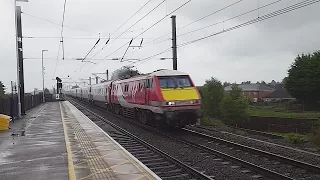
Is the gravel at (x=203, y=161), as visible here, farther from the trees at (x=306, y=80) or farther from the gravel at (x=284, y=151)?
the trees at (x=306, y=80)

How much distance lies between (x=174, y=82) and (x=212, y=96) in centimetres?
4139

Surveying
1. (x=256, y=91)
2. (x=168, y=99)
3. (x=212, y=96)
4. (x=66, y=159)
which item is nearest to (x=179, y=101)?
(x=168, y=99)

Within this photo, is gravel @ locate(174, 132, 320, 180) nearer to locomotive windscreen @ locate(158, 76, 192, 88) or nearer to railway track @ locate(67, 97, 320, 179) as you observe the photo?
railway track @ locate(67, 97, 320, 179)

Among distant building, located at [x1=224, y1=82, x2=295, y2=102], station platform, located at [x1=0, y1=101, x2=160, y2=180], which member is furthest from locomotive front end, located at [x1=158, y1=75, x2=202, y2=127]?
distant building, located at [x1=224, y1=82, x2=295, y2=102]

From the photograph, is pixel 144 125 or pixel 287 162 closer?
pixel 287 162

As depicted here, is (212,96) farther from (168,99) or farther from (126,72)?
(168,99)

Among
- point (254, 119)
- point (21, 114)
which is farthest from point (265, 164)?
point (254, 119)

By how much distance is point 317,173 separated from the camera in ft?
27.3

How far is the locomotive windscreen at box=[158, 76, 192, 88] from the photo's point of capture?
16.1 metres

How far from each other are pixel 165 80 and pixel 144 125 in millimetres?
4048

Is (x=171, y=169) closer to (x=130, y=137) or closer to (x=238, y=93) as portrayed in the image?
(x=130, y=137)

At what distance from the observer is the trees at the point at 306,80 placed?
60656 millimetres

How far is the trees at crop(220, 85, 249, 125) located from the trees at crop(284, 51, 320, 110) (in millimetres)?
17208

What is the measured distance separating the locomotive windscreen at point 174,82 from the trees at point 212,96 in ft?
132
